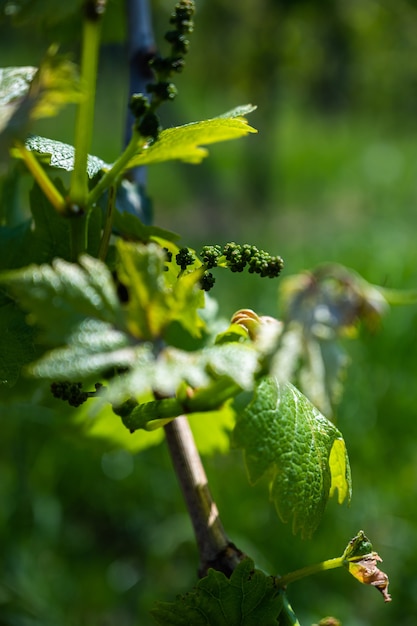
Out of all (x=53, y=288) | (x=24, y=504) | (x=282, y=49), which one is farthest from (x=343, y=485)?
(x=282, y=49)

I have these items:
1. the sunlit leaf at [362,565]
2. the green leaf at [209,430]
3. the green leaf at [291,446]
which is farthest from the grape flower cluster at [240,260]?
the green leaf at [209,430]

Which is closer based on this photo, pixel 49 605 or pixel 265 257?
pixel 265 257

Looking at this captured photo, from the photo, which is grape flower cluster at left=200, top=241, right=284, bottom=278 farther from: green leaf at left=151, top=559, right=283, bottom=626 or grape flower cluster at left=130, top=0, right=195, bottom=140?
green leaf at left=151, top=559, right=283, bottom=626

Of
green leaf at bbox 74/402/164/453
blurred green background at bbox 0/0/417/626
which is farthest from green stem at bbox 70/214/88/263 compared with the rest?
green leaf at bbox 74/402/164/453

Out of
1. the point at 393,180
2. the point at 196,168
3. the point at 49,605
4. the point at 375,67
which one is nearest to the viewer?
the point at 49,605

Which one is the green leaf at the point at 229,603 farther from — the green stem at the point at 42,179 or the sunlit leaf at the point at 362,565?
the green stem at the point at 42,179

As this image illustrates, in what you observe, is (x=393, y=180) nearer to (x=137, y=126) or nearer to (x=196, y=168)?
(x=196, y=168)
